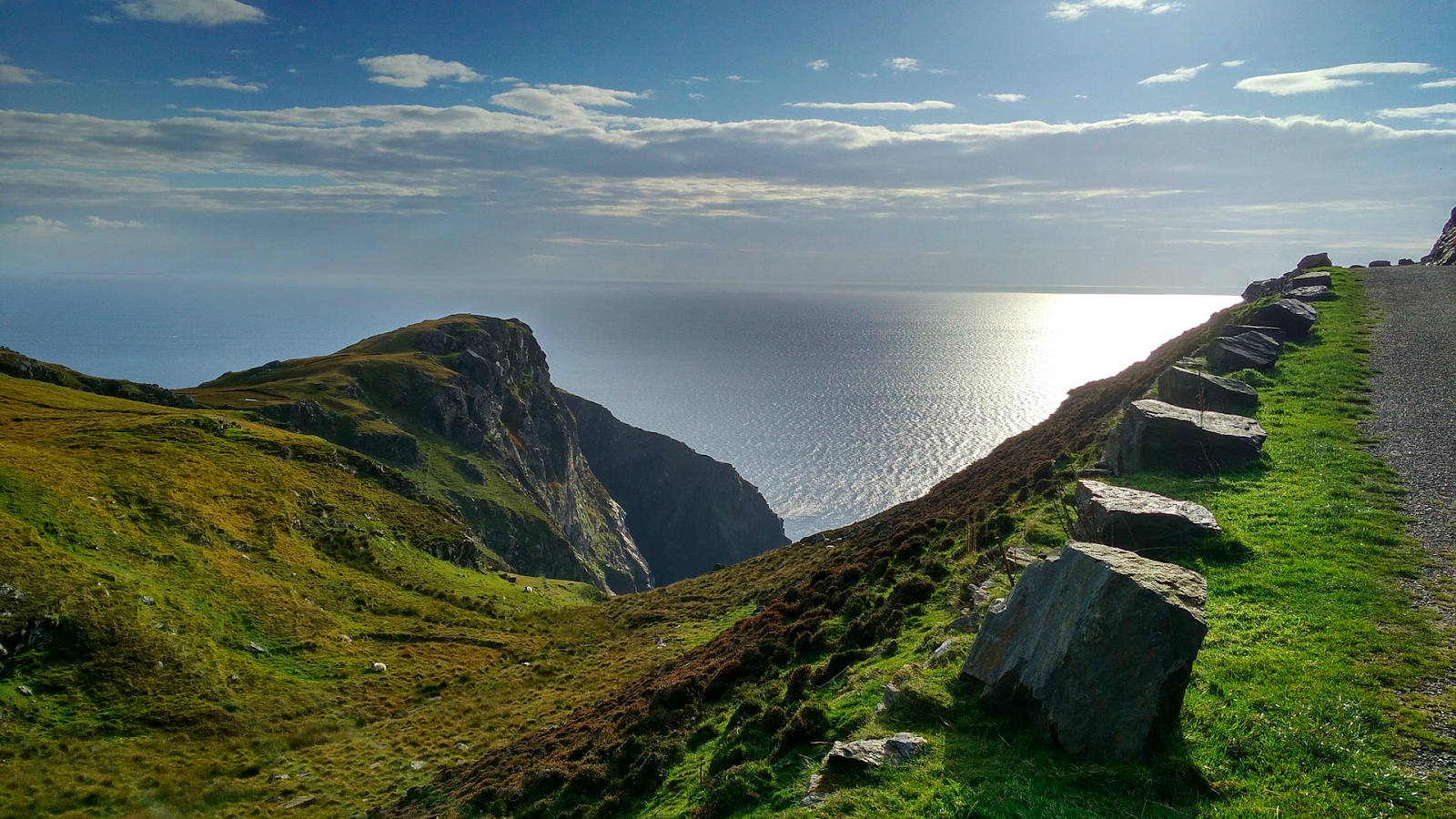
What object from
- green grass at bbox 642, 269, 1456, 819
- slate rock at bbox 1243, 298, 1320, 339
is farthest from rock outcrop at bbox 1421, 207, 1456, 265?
green grass at bbox 642, 269, 1456, 819

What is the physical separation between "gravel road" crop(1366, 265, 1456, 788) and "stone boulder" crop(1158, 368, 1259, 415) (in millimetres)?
3678

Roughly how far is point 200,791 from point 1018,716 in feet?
92.4

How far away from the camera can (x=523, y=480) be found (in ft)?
343

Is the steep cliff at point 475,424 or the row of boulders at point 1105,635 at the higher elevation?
the row of boulders at point 1105,635

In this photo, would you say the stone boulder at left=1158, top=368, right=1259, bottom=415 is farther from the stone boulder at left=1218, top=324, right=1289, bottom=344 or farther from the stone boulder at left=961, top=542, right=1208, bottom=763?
the stone boulder at left=961, top=542, right=1208, bottom=763

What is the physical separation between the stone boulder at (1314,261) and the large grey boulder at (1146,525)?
6540 cm

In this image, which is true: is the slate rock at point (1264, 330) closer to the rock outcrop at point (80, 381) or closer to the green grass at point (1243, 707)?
the green grass at point (1243, 707)

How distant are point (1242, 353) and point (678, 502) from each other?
144910 mm

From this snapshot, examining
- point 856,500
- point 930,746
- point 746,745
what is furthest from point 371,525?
point 856,500

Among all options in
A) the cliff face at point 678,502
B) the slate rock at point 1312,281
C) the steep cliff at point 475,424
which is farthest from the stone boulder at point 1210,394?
the cliff face at point 678,502

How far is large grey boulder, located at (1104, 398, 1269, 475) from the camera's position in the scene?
21.7m

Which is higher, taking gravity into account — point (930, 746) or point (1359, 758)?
point (1359, 758)

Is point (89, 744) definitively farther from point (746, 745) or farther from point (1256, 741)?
point (1256, 741)

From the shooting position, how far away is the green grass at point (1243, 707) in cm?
945
